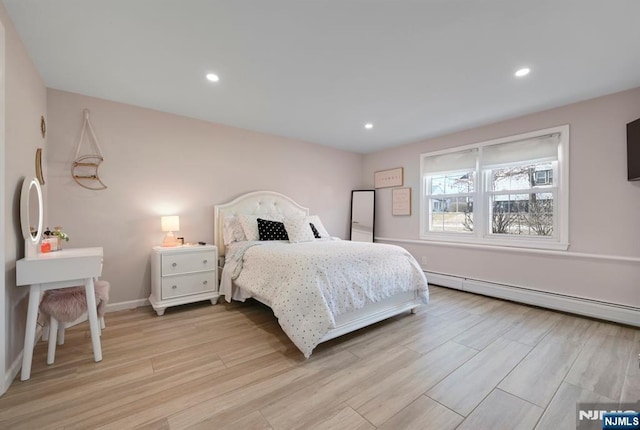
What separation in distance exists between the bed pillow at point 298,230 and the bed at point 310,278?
14 mm

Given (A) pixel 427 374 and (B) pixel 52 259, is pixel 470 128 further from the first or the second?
(B) pixel 52 259

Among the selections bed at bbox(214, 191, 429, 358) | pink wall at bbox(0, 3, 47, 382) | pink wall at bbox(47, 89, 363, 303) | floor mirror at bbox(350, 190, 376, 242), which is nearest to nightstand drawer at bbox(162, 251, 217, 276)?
bed at bbox(214, 191, 429, 358)

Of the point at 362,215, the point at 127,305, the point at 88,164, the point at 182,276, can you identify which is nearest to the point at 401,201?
the point at 362,215

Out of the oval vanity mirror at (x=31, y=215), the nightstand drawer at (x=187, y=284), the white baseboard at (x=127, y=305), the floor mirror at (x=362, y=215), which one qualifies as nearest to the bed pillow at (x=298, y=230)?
the nightstand drawer at (x=187, y=284)

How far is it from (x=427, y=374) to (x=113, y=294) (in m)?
3.40

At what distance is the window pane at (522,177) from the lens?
3.36 m

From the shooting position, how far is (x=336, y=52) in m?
2.12

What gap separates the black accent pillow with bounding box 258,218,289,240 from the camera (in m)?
3.52

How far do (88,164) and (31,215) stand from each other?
1.01 metres

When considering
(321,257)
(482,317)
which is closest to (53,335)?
(321,257)

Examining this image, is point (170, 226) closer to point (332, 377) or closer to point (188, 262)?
point (188, 262)

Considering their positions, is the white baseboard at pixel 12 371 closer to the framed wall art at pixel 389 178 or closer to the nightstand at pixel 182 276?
the nightstand at pixel 182 276

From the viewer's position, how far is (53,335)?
77.1 inches

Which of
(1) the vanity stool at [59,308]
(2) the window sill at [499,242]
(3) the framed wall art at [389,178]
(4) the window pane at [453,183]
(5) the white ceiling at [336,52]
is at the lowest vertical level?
(1) the vanity stool at [59,308]
